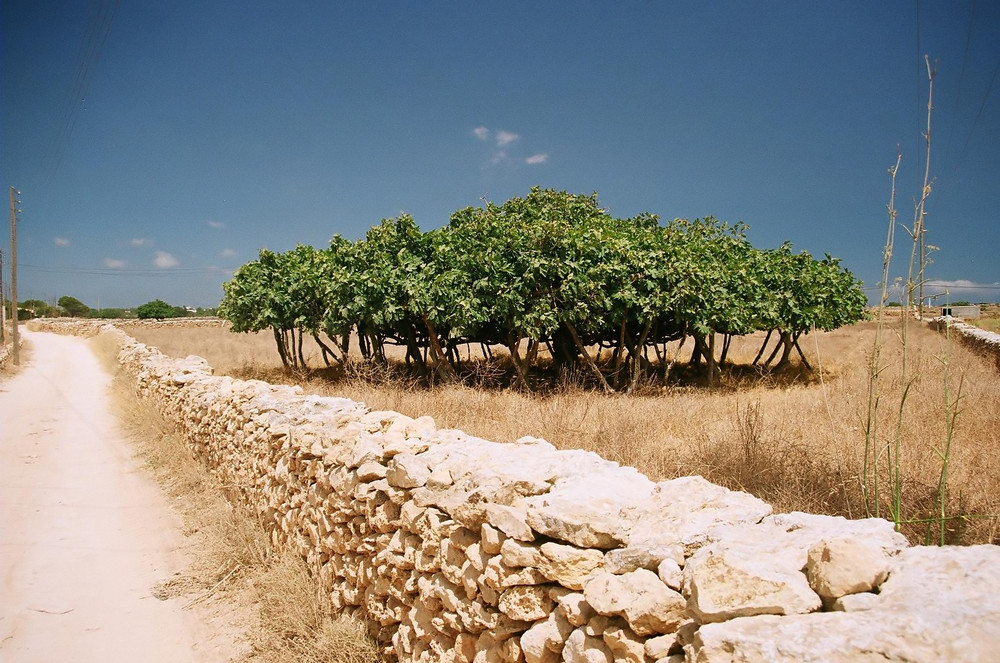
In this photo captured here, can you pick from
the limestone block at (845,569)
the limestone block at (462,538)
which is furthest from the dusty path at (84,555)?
the limestone block at (845,569)

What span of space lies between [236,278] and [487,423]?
9.77 metres

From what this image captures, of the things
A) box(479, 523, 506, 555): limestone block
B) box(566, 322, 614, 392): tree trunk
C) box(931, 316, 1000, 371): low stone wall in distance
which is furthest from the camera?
box(931, 316, 1000, 371): low stone wall in distance


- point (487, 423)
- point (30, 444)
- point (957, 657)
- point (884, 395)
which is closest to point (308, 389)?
point (30, 444)

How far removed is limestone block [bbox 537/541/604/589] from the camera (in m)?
2.37

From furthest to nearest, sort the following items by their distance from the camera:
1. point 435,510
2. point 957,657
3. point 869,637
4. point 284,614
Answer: point 284,614
point 435,510
point 869,637
point 957,657

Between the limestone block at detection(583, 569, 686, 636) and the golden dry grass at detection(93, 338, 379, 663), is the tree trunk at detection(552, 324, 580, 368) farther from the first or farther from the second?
the limestone block at detection(583, 569, 686, 636)

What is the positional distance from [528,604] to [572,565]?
34 cm

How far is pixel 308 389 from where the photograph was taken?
10.9 m

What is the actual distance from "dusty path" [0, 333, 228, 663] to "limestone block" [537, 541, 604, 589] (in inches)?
123

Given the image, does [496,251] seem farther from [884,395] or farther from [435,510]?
[435,510]

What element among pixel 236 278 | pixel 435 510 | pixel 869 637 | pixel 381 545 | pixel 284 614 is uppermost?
pixel 236 278

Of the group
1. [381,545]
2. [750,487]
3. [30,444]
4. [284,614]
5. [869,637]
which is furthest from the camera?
[30,444]

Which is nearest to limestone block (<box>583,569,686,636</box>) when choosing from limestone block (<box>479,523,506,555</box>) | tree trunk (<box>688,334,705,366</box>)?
limestone block (<box>479,523,506,555</box>)

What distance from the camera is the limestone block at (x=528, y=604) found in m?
2.49
